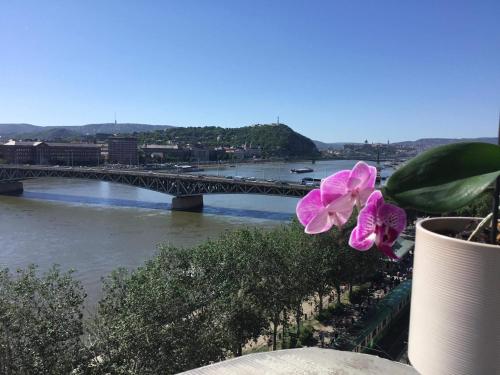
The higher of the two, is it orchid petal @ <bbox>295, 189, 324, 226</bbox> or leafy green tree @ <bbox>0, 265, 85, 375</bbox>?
orchid petal @ <bbox>295, 189, 324, 226</bbox>

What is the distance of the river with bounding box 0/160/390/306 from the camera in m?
16.7

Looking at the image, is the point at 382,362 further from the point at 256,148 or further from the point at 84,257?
the point at 256,148

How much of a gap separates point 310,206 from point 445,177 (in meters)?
0.20

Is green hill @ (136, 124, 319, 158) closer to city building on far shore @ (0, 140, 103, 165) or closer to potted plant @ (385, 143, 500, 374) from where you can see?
city building on far shore @ (0, 140, 103, 165)

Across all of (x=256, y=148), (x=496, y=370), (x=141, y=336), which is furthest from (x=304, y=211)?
(x=256, y=148)

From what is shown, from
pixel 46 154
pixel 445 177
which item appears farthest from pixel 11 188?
pixel 445 177

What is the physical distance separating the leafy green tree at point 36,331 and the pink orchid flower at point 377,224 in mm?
6450

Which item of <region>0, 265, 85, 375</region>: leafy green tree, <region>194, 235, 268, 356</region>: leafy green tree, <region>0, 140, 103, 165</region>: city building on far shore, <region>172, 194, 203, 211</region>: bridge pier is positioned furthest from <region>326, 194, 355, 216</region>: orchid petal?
<region>0, 140, 103, 165</region>: city building on far shore

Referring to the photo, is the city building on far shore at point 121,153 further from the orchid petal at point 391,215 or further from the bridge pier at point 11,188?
the orchid petal at point 391,215

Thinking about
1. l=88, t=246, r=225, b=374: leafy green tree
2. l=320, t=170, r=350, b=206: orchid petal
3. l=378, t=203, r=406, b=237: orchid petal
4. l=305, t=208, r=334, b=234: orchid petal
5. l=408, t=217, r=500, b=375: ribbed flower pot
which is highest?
l=320, t=170, r=350, b=206: orchid petal

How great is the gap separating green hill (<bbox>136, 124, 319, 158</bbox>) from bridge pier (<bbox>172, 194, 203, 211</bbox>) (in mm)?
78708

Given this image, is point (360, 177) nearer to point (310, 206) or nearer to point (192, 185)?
point (310, 206)

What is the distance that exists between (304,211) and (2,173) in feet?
153

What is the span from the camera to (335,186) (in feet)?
2.22
